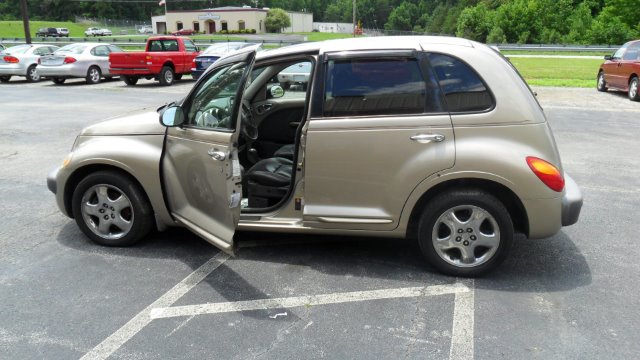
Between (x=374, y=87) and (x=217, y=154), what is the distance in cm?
125

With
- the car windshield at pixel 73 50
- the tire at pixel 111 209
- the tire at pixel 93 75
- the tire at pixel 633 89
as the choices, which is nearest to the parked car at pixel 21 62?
the car windshield at pixel 73 50

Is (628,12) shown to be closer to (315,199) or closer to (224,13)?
(315,199)

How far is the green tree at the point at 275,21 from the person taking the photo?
321 feet

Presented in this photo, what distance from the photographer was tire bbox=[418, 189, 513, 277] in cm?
388

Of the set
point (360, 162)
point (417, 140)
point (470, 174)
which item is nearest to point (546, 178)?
point (470, 174)

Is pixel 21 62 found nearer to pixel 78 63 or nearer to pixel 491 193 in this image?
pixel 78 63

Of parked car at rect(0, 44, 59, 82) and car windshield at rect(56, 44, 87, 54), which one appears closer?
car windshield at rect(56, 44, 87, 54)

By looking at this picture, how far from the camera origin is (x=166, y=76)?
20359 millimetres

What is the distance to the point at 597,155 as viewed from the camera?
8203mm

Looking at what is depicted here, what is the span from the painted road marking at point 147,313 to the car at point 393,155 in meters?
0.39

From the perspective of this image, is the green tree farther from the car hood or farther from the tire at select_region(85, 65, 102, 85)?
the car hood

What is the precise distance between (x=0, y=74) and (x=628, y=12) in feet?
183

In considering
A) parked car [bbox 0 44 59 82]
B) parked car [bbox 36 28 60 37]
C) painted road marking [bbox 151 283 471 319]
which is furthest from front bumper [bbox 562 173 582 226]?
parked car [bbox 36 28 60 37]

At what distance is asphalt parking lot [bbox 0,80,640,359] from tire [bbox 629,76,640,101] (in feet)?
34.6
